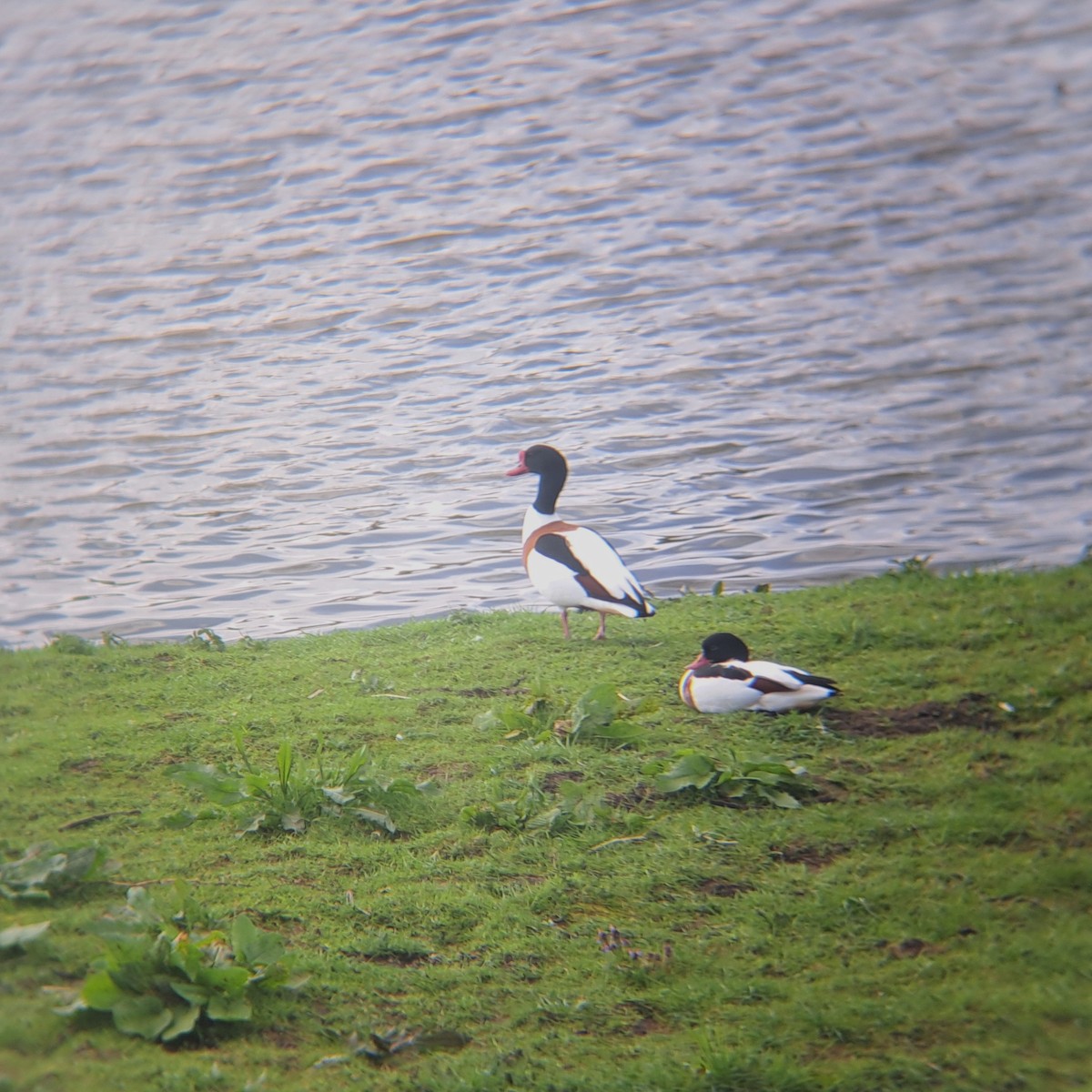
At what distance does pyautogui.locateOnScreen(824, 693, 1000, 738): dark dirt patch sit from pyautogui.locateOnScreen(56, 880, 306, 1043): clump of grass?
243 centimetres

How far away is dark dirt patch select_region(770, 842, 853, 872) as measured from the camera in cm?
349

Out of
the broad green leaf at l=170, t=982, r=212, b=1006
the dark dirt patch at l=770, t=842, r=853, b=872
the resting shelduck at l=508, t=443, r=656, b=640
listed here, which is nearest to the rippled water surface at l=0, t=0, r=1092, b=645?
the resting shelduck at l=508, t=443, r=656, b=640

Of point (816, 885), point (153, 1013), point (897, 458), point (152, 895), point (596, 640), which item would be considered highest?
point (153, 1013)

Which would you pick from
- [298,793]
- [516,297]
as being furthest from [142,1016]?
[516,297]

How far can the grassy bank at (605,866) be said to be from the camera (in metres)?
2.60

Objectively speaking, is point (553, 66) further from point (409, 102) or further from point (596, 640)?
point (596, 640)

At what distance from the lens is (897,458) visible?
8.53 m

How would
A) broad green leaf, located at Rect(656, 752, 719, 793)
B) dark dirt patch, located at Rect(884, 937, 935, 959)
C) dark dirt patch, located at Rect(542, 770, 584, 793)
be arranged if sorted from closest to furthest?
dark dirt patch, located at Rect(884, 937, 935, 959) < broad green leaf, located at Rect(656, 752, 719, 793) < dark dirt patch, located at Rect(542, 770, 584, 793)

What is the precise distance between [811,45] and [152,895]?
46.0 feet

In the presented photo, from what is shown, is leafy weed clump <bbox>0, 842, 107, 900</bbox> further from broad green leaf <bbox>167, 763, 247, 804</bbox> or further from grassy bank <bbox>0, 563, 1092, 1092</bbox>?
broad green leaf <bbox>167, 763, 247, 804</bbox>

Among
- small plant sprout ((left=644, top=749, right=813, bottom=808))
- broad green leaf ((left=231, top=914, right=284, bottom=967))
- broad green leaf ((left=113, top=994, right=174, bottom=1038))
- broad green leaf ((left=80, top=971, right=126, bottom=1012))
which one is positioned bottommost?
small plant sprout ((left=644, top=749, right=813, bottom=808))

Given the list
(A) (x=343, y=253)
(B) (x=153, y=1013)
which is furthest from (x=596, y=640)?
(A) (x=343, y=253)

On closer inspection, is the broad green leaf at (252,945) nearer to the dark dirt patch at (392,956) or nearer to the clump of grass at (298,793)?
the dark dirt patch at (392,956)

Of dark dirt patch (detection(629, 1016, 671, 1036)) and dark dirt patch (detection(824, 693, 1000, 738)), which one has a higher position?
dark dirt patch (detection(629, 1016, 671, 1036))
